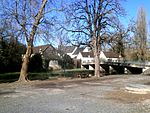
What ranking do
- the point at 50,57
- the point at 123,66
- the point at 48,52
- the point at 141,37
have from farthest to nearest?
the point at 48,52 → the point at 50,57 → the point at 141,37 → the point at 123,66

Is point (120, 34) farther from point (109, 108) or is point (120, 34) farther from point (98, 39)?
point (109, 108)

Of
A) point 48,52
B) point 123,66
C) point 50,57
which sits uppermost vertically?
point 48,52

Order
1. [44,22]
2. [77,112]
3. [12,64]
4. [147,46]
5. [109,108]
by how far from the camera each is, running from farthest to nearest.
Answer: [147,46] < [12,64] < [44,22] < [109,108] < [77,112]

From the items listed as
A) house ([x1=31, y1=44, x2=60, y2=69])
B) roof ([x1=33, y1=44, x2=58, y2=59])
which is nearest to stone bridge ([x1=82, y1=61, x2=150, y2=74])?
house ([x1=31, y1=44, x2=60, y2=69])

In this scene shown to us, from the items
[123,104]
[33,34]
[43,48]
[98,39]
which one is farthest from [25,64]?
[43,48]

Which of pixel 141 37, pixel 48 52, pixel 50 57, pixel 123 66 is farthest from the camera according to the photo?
pixel 48 52

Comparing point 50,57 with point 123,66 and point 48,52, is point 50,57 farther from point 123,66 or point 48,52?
point 123,66

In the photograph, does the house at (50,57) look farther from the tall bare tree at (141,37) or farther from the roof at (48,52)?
the tall bare tree at (141,37)

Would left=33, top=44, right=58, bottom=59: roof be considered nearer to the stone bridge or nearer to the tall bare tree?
the stone bridge

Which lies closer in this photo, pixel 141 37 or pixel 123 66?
pixel 123 66

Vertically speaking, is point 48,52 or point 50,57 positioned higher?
point 48,52

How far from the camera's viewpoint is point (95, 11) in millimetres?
44188

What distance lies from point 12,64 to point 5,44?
10.3 metres

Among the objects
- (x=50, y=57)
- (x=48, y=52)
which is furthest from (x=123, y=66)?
(x=48, y=52)
